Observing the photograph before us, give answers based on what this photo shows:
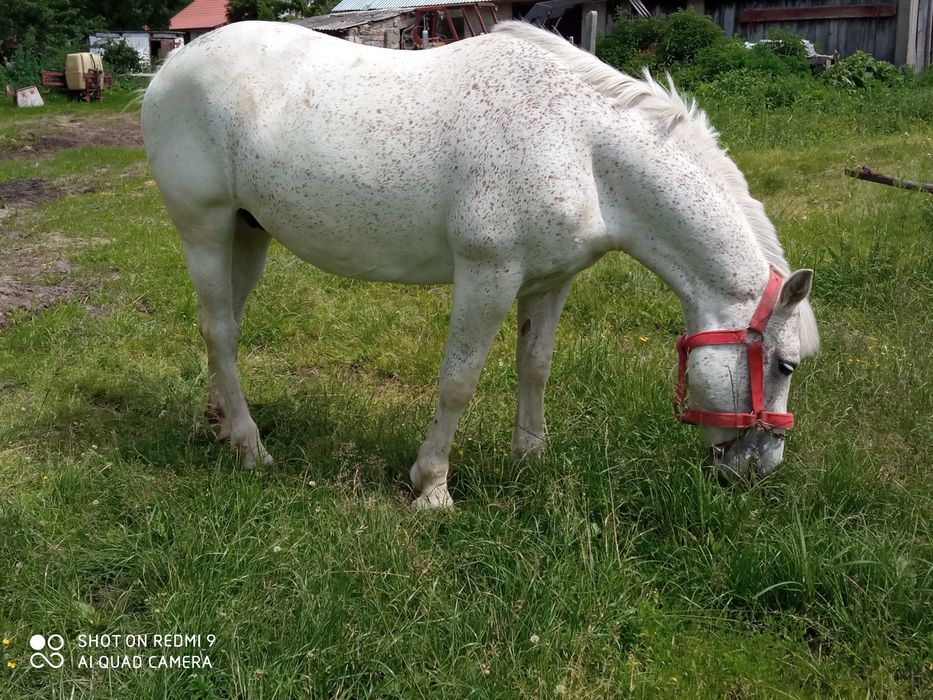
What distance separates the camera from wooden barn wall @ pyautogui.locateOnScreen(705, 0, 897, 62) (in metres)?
14.8

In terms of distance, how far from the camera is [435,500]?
11.5 ft

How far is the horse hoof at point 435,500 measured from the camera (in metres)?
3.45

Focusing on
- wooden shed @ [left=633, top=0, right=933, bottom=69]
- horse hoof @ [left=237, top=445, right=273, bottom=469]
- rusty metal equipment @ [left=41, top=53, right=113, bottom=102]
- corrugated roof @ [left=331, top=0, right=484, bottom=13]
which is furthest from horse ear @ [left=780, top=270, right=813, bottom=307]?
rusty metal equipment @ [left=41, top=53, right=113, bottom=102]

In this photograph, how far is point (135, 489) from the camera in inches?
137

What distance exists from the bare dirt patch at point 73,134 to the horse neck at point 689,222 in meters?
13.8

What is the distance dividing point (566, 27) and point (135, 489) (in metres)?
19.0

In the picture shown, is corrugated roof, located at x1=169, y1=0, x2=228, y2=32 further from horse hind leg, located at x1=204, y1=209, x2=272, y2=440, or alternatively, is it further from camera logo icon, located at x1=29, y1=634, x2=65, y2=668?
camera logo icon, located at x1=29, y1=634, x2=65, y2=668

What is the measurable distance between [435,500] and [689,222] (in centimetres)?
150

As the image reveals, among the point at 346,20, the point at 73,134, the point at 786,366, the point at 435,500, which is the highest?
the point at 346,20

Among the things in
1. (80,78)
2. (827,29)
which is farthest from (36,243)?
(80,78)

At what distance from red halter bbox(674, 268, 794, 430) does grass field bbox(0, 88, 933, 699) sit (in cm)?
26

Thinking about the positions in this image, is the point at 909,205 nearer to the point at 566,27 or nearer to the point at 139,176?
the point at 139,176

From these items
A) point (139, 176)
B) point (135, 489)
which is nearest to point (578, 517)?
point (135, 489)

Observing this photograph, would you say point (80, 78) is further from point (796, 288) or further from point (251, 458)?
point (796, 288)
